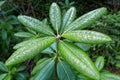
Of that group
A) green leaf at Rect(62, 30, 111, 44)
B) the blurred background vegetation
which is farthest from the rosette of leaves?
the blurred background vegetation

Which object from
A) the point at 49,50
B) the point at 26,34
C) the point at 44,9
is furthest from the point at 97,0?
the point at 49,50

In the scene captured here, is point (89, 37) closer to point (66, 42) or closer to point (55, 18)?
point (66, 42)

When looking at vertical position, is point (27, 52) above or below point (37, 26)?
below

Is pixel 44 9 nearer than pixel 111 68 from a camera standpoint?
No

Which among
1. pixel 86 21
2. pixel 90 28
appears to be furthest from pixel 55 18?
pixel 90 28

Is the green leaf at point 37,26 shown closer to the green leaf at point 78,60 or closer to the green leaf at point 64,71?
the green leaf at point 78,60

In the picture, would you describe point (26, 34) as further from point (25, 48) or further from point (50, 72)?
point (25, 48)
